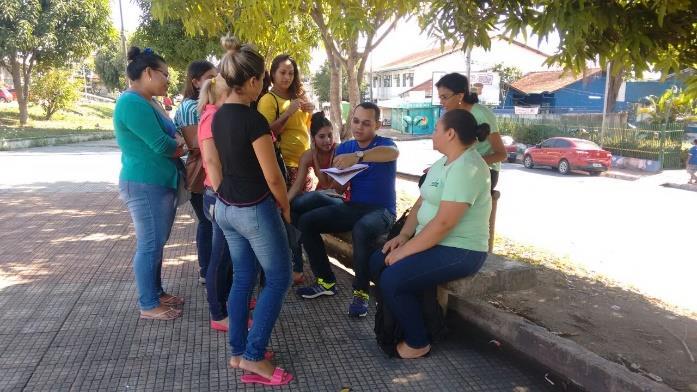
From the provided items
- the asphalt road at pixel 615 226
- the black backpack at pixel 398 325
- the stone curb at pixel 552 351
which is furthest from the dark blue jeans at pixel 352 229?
the asphalt road at pixel 615 226

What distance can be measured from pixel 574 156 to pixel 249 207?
1842cm

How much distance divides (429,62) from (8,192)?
4160 cm

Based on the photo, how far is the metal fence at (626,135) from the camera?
20156 millimetres

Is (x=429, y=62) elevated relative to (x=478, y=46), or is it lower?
elevated

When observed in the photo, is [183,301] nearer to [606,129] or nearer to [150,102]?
[150,102]

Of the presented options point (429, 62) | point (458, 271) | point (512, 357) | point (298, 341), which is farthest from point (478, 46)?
point (429, 62)

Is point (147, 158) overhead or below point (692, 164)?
overhead

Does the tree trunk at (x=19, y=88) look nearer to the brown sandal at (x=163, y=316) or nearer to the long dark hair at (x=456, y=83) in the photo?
the brown sandal at (x=163, y=316)

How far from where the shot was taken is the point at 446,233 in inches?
118

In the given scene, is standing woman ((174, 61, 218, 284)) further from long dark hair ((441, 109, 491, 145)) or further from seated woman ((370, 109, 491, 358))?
long dark hair ((441, 109, 491, 145))

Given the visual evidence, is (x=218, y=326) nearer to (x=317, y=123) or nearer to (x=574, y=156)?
(x=317, y=123)

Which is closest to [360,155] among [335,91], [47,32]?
[335,91]

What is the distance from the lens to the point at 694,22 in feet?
9.98

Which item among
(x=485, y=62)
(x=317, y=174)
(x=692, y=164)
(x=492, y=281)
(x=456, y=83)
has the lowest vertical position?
(x=692, y=164)
